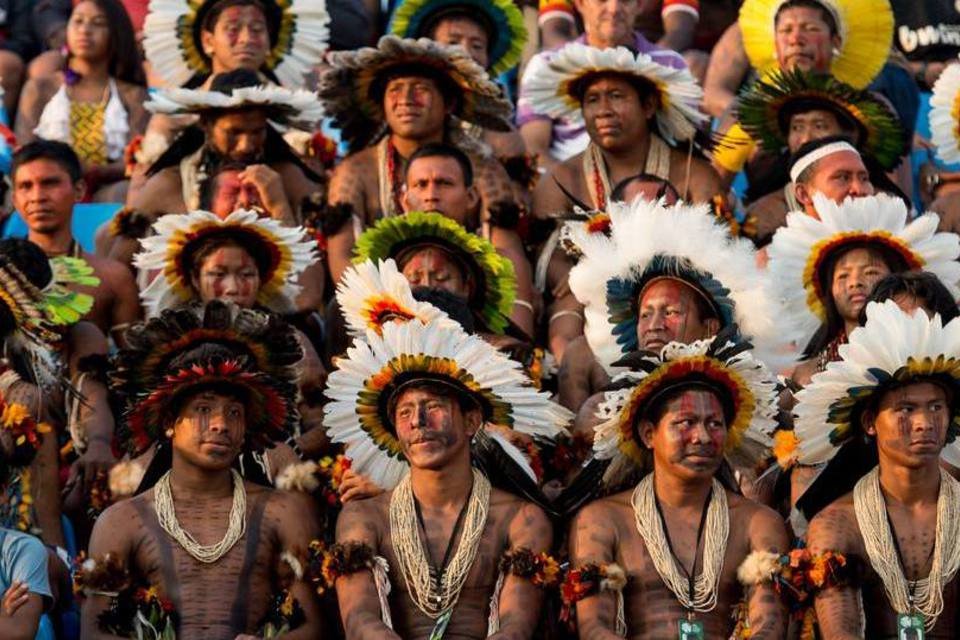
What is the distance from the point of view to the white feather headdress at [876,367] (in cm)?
962

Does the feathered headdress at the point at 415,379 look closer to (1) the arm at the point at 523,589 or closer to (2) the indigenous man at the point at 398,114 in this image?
(1) the arm at the point at 523,589

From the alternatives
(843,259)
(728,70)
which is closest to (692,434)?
(843,259)

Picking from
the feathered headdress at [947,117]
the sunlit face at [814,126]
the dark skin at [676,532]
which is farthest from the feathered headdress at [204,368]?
the feathered headdress at [947,117]

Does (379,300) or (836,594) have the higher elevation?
(379,300)

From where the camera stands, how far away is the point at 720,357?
977cm

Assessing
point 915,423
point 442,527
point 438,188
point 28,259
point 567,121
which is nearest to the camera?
point 915,423

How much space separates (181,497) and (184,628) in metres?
0.51

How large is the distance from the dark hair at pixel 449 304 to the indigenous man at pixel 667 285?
48 centimetres

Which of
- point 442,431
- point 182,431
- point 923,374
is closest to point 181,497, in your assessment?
point 182,431

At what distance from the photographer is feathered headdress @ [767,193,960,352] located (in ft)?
36.9

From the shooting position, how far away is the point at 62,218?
12.4m

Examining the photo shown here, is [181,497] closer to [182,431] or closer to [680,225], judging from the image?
[182,431]

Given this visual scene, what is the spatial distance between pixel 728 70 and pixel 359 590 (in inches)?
218

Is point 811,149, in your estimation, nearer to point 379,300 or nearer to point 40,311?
point 379,300
